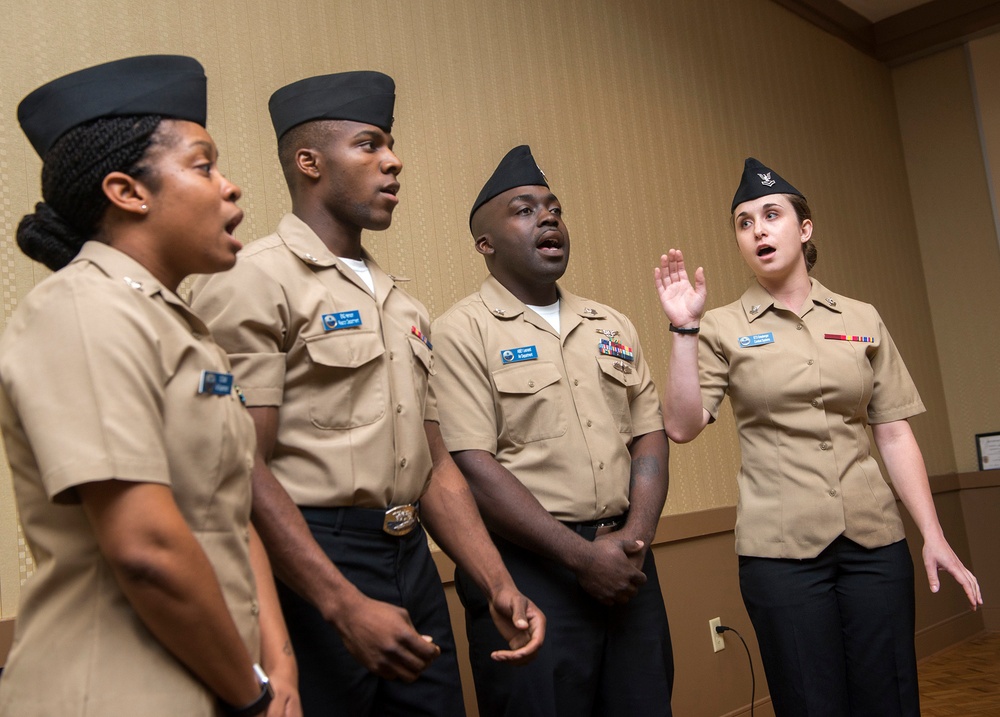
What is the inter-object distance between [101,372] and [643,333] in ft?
9.21

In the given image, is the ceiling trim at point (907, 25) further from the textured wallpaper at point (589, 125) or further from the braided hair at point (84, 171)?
the braided hair at point (84, 171)

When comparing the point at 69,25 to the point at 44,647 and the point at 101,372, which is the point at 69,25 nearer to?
the point at 101,372

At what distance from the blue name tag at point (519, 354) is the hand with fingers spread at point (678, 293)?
0.32 meters

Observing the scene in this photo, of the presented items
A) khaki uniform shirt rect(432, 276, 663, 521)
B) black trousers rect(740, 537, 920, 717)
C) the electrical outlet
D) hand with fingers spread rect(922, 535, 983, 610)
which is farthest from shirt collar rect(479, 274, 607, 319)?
the electrical outlet

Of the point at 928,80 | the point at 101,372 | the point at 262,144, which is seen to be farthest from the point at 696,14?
the point at 101,372

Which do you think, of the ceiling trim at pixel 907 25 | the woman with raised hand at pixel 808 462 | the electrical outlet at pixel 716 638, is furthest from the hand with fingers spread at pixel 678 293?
the ceiling trim at pixel 907 25

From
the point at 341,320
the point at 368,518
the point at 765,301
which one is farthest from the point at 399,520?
the point at 765,301

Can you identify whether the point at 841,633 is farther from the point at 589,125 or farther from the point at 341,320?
the point at 589,125

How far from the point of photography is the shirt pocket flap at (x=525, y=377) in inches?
77.2

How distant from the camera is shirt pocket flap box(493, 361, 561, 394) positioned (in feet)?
6.44

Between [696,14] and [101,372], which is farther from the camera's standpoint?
[696,14]

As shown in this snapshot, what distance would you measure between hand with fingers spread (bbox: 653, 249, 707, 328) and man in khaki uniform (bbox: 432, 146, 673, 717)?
13cm

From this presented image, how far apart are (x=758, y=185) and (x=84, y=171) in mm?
1753

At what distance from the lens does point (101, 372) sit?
0.96 m
